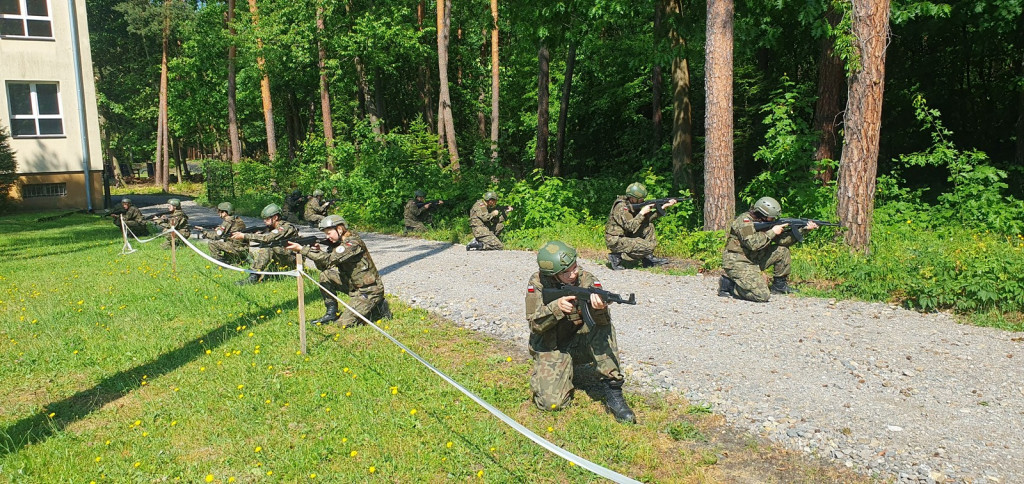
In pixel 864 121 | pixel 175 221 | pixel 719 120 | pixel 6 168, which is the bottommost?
pixel 175 221

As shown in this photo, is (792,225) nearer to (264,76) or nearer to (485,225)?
(485,225)

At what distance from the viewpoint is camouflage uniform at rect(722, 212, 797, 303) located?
937 centimetres

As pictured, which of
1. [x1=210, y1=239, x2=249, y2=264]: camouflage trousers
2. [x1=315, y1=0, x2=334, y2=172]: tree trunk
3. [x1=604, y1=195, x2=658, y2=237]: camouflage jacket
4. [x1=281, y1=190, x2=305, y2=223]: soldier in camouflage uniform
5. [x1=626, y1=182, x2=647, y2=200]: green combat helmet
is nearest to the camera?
[x1=604, y1=195, x2=658, y2=237]: camouflage jacket

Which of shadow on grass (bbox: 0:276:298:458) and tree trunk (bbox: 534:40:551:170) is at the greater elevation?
tree trunk (bbox: 534:40:551:170)

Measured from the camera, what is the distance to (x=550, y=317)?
5422 mm

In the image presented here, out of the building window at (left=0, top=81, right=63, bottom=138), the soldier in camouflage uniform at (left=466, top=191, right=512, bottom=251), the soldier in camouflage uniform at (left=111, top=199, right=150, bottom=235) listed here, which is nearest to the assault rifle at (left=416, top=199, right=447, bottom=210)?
the soldier in camouflage uniform at (left=466, top=191, right=512, bottom=251)

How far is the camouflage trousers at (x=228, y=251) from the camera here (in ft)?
45.4

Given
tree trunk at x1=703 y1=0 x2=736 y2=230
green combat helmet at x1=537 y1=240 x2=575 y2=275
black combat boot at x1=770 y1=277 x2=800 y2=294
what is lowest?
black combat boot at x1=770 y1=277 x2=800 y2=294

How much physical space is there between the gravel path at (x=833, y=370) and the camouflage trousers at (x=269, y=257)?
2.77m

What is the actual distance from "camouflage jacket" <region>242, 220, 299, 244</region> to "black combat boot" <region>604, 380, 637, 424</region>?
23.3ft

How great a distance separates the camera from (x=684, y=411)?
18.7 ft

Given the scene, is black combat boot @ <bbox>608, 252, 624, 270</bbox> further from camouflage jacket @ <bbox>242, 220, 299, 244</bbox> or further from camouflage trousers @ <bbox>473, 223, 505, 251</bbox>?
camouflage jacket @ <bbox>242, 220, 299, 244</bbox>

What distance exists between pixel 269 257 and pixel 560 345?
7788 millimetres

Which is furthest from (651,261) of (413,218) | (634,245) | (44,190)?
(44,190)
